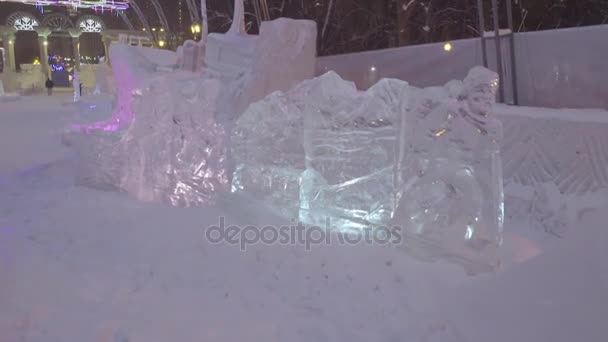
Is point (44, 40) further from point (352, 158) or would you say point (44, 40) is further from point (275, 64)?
point (352, 158)

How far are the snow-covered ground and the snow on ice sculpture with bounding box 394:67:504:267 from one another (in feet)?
0.60

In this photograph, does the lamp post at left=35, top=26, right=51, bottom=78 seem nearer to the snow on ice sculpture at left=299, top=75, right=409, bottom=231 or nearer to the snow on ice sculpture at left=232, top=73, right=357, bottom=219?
the snow on ice sculpture at left=232, top=73, right=357, bottom=219

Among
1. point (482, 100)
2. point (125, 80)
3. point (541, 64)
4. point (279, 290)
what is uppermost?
point (125, 80)

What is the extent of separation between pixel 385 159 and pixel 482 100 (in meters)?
0.91

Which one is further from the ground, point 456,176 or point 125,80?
point 125,80

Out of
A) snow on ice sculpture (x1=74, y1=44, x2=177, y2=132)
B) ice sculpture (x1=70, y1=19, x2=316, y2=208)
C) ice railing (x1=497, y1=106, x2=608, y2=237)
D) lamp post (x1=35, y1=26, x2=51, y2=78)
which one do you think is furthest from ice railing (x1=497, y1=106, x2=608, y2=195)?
lamp post (x1=35, y1=26, x2=51, y2=78)

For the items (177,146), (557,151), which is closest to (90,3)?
(177,146)

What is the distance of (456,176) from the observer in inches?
136

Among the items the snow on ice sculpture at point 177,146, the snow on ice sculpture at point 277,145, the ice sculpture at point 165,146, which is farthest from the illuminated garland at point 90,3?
the snow on ice sculpture at point 277,145

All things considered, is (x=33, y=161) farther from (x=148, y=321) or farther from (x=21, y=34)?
(x=21, y=34)

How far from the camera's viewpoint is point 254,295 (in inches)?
127

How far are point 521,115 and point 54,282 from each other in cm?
429

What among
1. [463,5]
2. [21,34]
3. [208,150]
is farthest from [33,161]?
[21,34]

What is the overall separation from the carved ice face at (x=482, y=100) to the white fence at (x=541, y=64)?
12.7 feet
